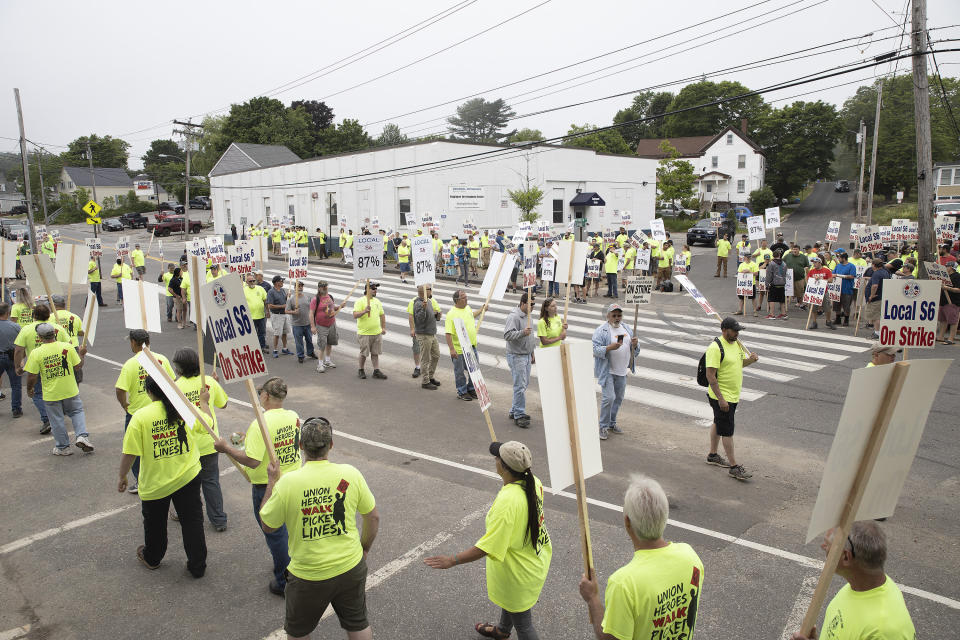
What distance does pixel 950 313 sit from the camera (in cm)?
1359

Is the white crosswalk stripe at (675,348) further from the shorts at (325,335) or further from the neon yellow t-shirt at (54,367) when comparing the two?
the neon yellow t-shirt at (54,367)

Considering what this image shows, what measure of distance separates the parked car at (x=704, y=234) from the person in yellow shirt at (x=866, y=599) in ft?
127

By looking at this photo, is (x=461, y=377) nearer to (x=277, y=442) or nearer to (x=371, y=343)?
(x=371, y=343)

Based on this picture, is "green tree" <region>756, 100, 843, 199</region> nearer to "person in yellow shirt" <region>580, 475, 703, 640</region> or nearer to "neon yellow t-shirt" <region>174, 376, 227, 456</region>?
"neon yellow t-shirt" <region>174, 376, 227, 456</region>

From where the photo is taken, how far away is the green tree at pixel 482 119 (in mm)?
101188

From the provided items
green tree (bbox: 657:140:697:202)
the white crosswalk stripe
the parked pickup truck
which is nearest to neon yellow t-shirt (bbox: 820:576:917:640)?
the white crosswalk stripe

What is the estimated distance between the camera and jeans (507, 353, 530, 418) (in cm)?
881

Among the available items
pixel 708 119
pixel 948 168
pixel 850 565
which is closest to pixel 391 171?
pixel 850 565

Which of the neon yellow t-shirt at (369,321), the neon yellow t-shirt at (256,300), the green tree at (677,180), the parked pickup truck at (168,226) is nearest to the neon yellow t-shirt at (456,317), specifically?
the neon yellow t-shirt at (369,321)

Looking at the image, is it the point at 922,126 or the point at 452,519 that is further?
the point at 922,126

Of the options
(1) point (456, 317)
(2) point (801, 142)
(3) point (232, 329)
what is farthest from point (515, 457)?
(2) point (801, 142)

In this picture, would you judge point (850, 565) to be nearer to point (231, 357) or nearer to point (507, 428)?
point (231, 357)

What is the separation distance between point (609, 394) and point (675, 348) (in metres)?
6.08

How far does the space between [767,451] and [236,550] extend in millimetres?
6210
